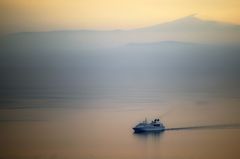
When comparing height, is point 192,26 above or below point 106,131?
above

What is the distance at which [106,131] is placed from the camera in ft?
8.15

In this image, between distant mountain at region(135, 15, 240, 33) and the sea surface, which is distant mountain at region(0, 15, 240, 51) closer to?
distant mountain at region(135, 15, 240, 33)

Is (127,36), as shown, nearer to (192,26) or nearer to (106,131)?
(192,26)

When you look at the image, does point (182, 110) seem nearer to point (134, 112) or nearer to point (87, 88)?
point (134, 112)

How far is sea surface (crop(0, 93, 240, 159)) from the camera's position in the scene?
2.46 meters

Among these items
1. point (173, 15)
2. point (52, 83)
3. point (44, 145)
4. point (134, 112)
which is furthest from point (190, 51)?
point (44, 145)

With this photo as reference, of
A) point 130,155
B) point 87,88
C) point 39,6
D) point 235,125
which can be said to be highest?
point 39,6

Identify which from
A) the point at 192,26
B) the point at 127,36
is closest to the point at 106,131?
the point at 127,36

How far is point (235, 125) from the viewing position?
253 cm

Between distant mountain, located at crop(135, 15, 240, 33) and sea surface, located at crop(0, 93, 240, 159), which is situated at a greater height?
distant mountain, located at crop(135, 15, 240, 33)

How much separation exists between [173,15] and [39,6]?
0.78 m

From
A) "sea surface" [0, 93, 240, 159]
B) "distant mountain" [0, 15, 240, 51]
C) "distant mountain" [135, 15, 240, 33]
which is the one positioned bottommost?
"sea surface" [0, 93, 240, 159]

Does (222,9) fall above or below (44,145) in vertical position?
above

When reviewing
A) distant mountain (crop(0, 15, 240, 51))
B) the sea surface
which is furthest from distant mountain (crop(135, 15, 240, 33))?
the sea surface
